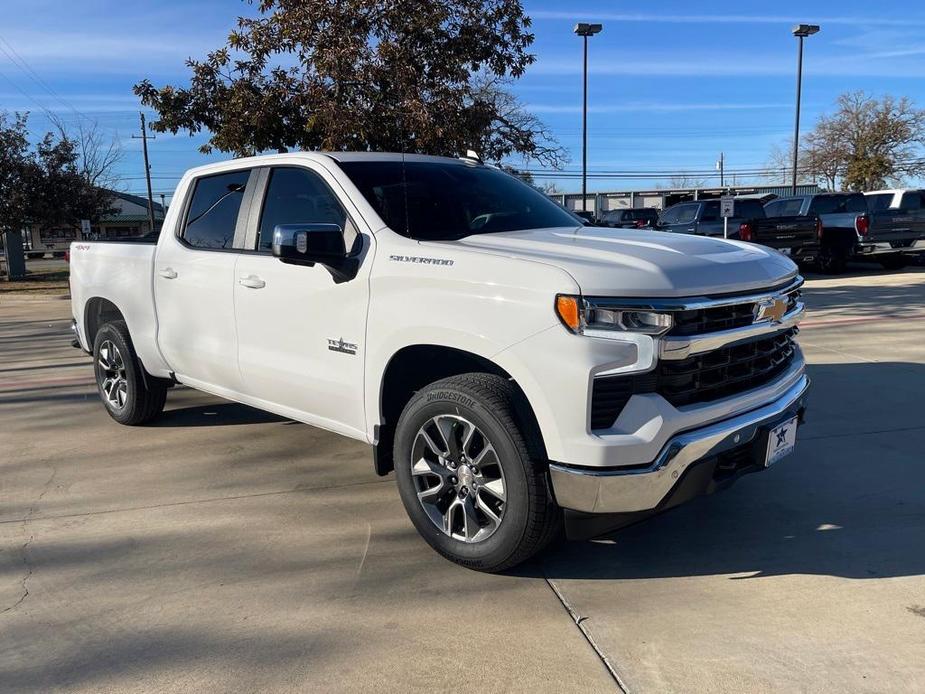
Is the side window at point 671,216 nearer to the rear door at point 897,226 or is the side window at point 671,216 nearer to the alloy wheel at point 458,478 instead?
the rear door at point 897,226

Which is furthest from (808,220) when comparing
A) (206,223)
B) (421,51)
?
(206,223)

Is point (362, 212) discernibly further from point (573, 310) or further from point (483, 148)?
point (483, 148)

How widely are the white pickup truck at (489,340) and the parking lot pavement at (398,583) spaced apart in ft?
1.32

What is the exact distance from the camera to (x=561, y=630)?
9.95 ft

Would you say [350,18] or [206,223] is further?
[350,18]

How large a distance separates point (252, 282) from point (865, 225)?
683 inches

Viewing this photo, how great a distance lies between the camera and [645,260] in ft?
10.5

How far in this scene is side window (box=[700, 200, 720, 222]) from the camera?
18500 mm

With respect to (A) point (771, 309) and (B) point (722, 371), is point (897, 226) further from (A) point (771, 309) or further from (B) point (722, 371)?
(B) point (722, 371)

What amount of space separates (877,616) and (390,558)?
2.11 meters

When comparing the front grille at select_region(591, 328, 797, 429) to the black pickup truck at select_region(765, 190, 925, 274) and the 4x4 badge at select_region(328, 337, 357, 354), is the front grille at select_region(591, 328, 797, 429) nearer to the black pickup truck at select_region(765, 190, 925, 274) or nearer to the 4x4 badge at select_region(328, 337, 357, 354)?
the 4x4 badge at select_region(328, 337, 357, 354)

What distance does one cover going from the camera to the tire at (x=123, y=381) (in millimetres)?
5766

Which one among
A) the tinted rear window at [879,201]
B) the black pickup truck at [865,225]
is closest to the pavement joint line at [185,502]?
the black pickup truck at [865,225]

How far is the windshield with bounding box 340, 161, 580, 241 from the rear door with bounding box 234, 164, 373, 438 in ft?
0.67
